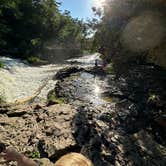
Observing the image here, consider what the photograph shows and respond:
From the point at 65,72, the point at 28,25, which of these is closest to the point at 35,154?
the point at 65,72

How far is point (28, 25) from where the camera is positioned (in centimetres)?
4419

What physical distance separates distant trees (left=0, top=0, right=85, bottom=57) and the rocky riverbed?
77.5 feet

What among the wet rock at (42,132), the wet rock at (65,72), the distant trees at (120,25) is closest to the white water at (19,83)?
the wet rock at (65,72)

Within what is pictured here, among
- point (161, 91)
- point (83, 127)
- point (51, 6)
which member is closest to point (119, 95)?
point (161, 91)

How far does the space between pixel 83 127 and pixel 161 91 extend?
5229 mm

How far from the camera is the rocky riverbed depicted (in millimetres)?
10148

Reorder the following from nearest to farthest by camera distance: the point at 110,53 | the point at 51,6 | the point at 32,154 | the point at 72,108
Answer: the point at 32,154
the point at 72,108
the point at 110,53
the point at 51,6

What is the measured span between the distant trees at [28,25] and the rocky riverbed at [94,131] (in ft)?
77.5

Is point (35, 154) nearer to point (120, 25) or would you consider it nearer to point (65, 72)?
point (120, 25)

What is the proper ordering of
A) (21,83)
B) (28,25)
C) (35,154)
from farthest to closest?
(28,25), (21,83), (35,154)

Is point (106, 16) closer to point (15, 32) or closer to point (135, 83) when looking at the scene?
point (135, 83)

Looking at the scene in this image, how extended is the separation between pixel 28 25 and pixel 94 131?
34461 mm

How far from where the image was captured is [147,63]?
1423 cm

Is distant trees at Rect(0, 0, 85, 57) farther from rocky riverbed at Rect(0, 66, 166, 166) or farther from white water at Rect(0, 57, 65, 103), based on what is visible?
rocky riverbed at Rect(0, 66, 166, 166)
